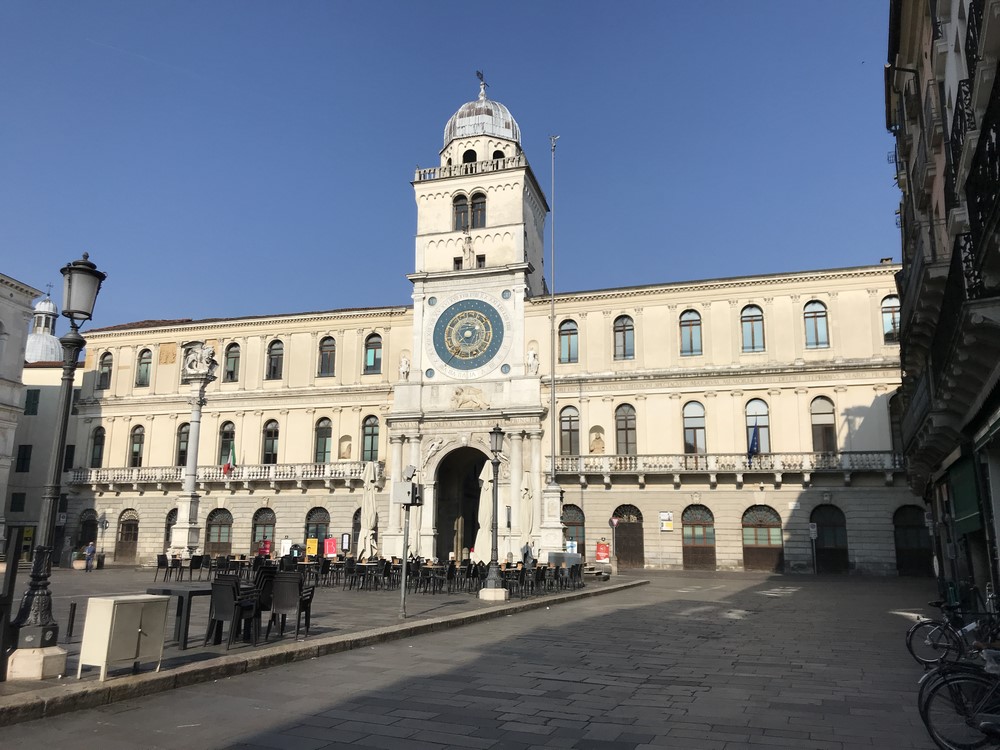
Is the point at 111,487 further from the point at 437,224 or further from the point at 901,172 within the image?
the point at 901,172

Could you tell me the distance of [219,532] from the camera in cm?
4375

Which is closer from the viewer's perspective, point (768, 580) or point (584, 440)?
point (768, 580)

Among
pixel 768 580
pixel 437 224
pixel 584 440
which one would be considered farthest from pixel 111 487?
pixel 768 580

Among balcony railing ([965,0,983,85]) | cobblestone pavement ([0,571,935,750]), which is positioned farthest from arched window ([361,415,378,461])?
balcony railing ([965,0,983,85])

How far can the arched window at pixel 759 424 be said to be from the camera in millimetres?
36781

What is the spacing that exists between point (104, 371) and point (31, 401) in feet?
17.9

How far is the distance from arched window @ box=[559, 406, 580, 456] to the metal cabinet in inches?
1243

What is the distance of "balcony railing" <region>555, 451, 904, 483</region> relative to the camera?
3453 centimetres

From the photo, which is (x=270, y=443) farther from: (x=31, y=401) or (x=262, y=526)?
(x=31, y=401)

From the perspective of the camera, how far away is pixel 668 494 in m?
37.4

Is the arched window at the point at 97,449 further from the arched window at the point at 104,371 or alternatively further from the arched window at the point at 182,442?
the arched window at the point at 182,442

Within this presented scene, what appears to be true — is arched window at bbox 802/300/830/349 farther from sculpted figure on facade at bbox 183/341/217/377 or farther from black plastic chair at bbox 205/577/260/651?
black plastic chair at bbox 205/577/260/651

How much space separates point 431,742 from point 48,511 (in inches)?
216

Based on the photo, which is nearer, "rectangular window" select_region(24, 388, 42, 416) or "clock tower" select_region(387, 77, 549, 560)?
"clock tower" select_region(387, 77, 549, 560)
